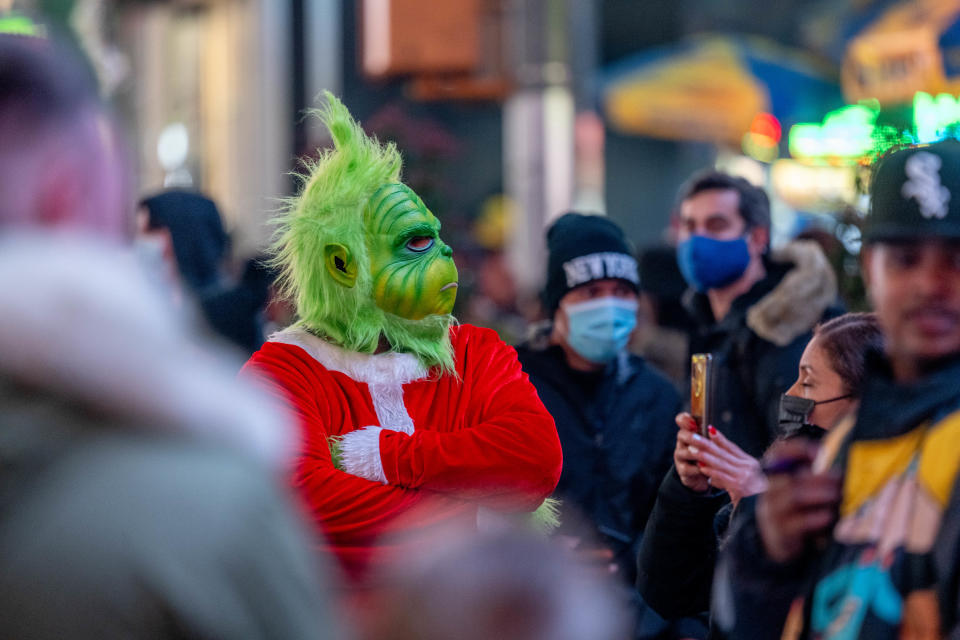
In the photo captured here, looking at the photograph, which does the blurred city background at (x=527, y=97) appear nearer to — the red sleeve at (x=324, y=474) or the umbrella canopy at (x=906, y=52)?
the umbrella canopy at (x=906, y=52)

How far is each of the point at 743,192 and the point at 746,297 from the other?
0.48 meters

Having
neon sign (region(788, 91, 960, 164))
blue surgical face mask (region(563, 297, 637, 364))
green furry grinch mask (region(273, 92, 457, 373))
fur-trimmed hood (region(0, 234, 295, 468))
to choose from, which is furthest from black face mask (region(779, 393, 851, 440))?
fur-trimmed hood (region(0, 234, 295, 468))

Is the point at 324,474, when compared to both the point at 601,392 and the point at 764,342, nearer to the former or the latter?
the point at 601,392

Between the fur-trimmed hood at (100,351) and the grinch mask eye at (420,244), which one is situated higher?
the grinch mask eye at (420,244)

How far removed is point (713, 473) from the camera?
296cm

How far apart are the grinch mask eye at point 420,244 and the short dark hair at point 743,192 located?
6.62 feet

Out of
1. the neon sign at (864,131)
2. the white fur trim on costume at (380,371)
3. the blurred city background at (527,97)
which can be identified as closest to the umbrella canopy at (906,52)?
the blurred city background at (527,97)

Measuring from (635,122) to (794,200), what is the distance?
12.1 feet

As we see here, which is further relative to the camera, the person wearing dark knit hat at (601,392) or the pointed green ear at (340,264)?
the person wearing dark knit hat at (601,392)

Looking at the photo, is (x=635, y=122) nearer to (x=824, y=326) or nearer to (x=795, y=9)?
(x=795, y=9)

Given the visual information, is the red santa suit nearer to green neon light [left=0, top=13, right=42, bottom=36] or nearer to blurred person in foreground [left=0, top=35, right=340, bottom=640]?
green neon light [left=0, top=13, right=42, bottom=36]

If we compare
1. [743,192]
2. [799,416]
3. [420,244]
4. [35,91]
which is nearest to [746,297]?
[743,192]

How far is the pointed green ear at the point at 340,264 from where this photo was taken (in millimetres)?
3309

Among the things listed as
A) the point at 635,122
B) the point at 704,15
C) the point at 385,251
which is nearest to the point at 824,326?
the point at 385,251
